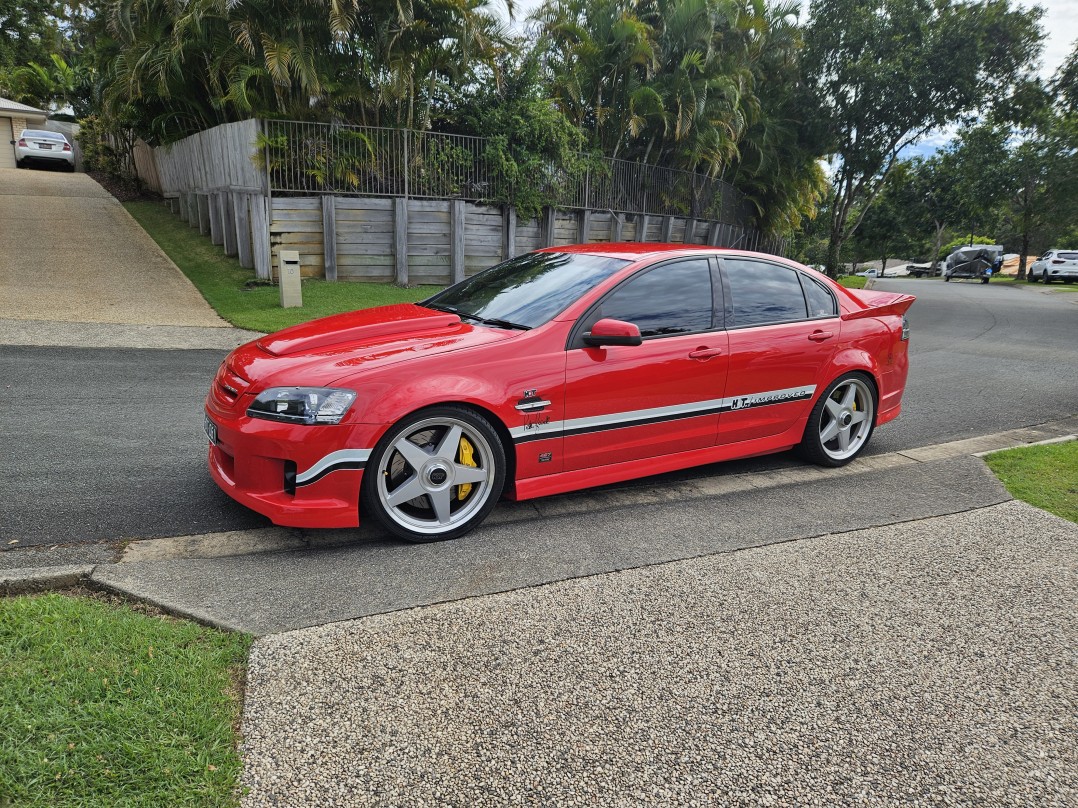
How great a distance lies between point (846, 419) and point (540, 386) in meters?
2.70

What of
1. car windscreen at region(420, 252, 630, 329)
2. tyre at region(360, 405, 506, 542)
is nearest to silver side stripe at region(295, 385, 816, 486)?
tyre at region(360, 405, 506, 542)

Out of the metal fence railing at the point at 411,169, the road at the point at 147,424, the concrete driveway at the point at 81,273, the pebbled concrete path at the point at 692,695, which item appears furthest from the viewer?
the metal fence railing at the point at 411,169

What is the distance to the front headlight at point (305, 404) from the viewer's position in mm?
3588

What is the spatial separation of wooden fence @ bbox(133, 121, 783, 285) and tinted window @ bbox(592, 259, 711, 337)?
1046 cm

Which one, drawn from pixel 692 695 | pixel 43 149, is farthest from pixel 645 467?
pixel 43 149

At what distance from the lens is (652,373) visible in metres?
4.39

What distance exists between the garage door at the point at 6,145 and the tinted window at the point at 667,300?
39.7 m

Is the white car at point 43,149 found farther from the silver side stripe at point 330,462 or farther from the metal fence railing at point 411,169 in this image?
the silver side stripe at point 330,462

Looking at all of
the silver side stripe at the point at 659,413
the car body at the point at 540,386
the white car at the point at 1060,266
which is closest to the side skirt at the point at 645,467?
the car body at the point at 540,386

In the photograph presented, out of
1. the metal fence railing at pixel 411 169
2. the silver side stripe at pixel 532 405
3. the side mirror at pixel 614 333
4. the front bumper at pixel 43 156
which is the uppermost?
the front bumper at pixel 43 156

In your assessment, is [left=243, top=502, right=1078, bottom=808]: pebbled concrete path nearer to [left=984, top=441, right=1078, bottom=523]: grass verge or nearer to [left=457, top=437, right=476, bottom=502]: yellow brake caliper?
[left=457, top=437, right=476, bottom=502]: yellow brake caliper

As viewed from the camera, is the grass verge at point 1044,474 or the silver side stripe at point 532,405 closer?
the silver side stripe at point 532,405

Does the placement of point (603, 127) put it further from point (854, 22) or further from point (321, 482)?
point (321, 482)

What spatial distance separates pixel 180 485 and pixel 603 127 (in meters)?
17.4
